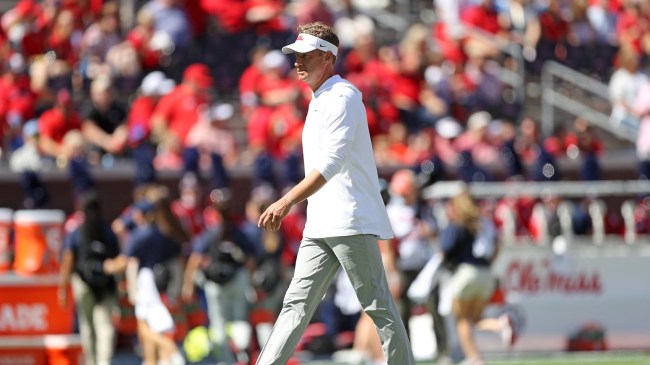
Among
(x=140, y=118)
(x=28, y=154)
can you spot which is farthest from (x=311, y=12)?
(x=28, y=154)

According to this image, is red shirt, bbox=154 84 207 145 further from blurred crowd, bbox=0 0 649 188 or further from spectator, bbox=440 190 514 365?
spectator, bbox=440 190 514 365

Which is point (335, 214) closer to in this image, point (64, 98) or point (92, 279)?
point (92, 279)

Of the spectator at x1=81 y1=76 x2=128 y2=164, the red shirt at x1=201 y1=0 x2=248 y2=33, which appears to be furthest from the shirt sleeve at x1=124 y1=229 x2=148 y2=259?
the red shirt at x1=201 y1=0 x2=248 y2=33

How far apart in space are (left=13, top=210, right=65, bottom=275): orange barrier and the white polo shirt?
5889 mm

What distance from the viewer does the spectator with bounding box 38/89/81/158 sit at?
16.2 metres

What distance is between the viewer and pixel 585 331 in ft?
54.4

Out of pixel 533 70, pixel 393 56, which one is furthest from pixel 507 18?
pixel 393 56

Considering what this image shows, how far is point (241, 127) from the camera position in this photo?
1814cm

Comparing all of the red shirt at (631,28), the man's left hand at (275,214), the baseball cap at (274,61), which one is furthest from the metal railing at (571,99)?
the man's left hand at (275,214)

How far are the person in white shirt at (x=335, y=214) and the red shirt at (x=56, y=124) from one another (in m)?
8.50

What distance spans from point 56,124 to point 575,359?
19.3 ft

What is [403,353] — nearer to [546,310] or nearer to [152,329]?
[152,329]

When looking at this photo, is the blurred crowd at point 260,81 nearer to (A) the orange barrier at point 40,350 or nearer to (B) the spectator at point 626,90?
(B) the spectator at point 626,90

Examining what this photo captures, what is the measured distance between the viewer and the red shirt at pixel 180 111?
16.9 m
